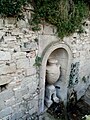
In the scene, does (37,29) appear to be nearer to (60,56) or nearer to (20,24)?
(20,24)

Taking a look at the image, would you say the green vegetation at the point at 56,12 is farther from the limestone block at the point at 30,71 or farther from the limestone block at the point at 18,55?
the limestone block at the point at 30,71

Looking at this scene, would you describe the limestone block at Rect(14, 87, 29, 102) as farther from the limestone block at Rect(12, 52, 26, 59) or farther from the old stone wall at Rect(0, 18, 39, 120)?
the limestone block at Rect(12, 52, 26, 59)

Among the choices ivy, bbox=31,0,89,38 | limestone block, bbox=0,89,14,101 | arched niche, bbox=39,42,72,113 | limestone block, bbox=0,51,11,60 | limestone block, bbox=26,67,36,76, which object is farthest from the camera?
arched niche, bbox=39,42,72,113

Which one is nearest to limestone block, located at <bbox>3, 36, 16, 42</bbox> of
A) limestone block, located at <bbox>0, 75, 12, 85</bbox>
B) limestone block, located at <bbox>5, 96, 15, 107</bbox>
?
limestone block, located at <bbox>0, 75, 12, 85</bbox>

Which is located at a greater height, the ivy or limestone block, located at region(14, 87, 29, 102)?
the ivy

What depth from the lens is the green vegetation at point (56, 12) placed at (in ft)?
9.50

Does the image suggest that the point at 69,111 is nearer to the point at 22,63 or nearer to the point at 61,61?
the point at 61,61

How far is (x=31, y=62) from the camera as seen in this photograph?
355 cm

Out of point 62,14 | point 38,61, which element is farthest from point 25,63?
point 62,14

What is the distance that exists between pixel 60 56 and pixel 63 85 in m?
0.75

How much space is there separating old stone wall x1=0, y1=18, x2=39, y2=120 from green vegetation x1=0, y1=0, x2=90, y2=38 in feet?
0.65

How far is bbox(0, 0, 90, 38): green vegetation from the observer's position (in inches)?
114

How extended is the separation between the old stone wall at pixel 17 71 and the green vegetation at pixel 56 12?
0.20 m

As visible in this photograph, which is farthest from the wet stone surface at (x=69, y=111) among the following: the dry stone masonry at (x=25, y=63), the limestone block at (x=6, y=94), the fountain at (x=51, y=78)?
the limestone block at (x=6, y=94)
